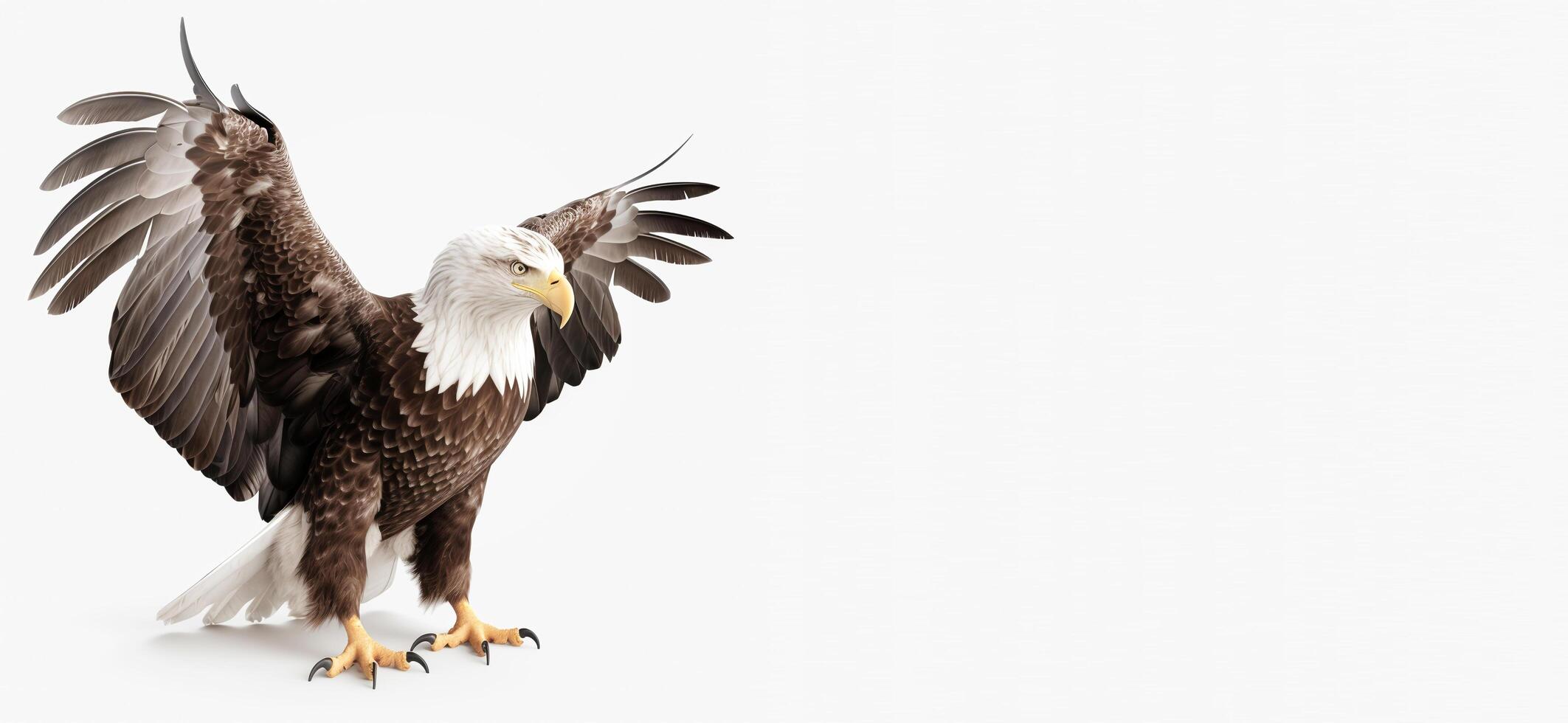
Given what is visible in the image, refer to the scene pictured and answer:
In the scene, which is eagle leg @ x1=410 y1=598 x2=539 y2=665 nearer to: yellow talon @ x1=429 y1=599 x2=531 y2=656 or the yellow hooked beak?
yellow talon @ x1=429 y1=599 x2=531 y2=656

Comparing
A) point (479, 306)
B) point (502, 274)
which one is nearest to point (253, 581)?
point (479, 306)

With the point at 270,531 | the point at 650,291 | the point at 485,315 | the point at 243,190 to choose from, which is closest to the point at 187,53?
the point at 243,190

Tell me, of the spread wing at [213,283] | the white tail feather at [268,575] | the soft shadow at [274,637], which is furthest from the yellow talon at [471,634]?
the spread wing at [213,283]

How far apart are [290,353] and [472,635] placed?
4.14 feet

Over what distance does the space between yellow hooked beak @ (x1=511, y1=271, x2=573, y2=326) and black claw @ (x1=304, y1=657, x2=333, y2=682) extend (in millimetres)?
1453

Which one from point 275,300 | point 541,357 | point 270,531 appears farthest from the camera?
point 541,357

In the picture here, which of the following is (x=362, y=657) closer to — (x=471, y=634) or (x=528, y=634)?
(x=471, y=634)

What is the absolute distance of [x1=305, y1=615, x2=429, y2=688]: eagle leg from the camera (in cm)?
480

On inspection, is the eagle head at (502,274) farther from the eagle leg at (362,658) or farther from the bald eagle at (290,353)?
the eagle leg at (362,658)

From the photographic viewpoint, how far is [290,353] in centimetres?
473

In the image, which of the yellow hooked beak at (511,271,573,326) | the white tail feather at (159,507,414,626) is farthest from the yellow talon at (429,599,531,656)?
the yellow hooked beak at (511,271,573,326)

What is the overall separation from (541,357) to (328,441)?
3.33ft

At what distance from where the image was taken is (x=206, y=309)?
15.4 ft

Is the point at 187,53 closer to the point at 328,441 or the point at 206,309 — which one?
the point at 206,309
